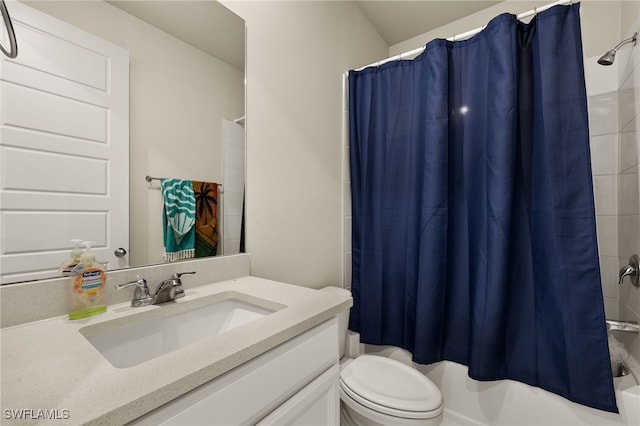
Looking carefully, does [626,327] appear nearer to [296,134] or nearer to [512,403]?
[512,403]

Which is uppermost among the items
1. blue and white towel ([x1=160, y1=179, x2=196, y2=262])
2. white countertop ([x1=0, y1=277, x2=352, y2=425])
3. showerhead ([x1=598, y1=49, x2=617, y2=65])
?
showerhead ([x1=598, y1=49, x2=617, y2=65])

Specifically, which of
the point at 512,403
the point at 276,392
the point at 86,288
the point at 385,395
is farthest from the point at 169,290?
the point at 512,403

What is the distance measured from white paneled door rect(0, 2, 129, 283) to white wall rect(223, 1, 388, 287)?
49cm

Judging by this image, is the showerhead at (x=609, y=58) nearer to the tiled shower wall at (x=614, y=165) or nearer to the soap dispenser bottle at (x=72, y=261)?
the tiled shower wall at (x=614, y=165)

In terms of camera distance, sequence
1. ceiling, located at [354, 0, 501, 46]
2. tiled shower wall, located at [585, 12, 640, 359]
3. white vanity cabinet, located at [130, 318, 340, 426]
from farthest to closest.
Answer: ceiling, located at [354, 0, 501, 46] → tiled shower wall, located at [585, 12, 640, 359] → white vanity cabinet, located at [130, 318, 340, 426]

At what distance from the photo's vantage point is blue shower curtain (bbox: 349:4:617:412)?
1.12m

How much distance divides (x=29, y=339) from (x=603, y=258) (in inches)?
91.6

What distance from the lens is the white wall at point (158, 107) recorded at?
830 millimetres

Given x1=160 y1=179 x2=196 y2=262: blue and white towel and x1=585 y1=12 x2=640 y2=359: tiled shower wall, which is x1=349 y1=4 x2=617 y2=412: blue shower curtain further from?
x1=160 y1=179 x2=196 y2=262: blue and white towel

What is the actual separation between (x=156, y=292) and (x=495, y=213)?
4.49 feet

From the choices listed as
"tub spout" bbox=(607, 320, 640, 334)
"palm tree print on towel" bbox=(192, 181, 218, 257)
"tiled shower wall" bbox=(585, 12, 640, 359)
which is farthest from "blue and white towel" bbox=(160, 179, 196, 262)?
"tiled shower wall" bbox=(585, 12, 640, 359)

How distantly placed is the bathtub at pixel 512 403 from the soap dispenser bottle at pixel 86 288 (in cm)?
148

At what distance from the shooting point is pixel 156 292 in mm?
836

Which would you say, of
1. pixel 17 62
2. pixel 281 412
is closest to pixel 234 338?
pixel 281 412
